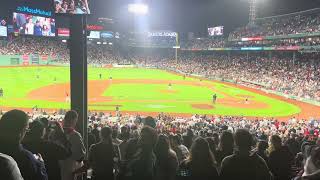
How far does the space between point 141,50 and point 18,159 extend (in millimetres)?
114518

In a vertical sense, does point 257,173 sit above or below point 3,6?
below

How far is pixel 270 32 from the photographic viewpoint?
237 ft

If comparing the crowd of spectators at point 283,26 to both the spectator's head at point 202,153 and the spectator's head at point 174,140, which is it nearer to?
the spectator's head at point 174,140

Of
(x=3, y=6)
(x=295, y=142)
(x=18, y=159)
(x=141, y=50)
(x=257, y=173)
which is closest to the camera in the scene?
(x=18, y=159)

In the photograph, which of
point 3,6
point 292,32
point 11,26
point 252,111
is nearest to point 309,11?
point 292,32

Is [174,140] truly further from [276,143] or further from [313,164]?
[313,164]

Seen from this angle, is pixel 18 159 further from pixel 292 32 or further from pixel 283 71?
pixel 292 32

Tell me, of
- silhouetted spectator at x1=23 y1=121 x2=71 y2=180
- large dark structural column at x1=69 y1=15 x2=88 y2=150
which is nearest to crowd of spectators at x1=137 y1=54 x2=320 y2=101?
large dark structural column at x1=69 y1=15 x2=88 y2=150

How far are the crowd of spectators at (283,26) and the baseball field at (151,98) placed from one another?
15.5m

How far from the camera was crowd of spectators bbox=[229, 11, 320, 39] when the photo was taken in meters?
61.0

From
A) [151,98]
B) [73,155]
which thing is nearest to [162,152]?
[73,155]

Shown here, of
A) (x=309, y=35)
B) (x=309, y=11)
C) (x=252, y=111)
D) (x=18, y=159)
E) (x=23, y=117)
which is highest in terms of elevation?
(x=309, y=11)

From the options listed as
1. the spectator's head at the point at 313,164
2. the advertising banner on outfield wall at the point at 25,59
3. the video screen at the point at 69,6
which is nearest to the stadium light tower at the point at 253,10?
the advertising banner on outfield wall at the point at 25,59

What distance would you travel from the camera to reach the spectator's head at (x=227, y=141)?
6.76 metres
